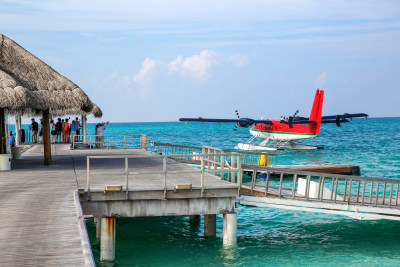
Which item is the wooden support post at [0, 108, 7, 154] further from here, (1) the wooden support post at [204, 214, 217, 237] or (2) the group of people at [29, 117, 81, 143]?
(2) the group of people at [29, 117, 81, 143]

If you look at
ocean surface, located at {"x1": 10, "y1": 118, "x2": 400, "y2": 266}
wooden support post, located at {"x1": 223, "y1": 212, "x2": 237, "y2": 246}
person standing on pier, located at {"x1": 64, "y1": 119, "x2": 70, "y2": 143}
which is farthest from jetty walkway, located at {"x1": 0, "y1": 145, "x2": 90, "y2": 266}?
person standing on pier, located at {"x1": 64, "y1": 119, "x2": 70, "y2": 143}

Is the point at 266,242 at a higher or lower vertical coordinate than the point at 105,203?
lower

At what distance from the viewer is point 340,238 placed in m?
16.8

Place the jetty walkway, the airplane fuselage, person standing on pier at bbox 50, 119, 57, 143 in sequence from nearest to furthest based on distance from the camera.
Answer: the jetty walkway → person standing on pier at bbox 50, 119, 57, 143 → the airplane fuselage

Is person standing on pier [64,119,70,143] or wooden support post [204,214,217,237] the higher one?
person standing on pier [64,119,70,143]

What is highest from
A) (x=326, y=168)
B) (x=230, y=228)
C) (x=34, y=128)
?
(x=34, y=128)

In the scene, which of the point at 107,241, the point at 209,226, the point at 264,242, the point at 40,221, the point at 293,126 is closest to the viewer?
the point at 40,221

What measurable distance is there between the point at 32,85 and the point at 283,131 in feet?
159

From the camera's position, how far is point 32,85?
61.2ft

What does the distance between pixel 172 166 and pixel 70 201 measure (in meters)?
7.26

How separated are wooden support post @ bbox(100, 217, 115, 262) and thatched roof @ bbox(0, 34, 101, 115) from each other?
22.0ft

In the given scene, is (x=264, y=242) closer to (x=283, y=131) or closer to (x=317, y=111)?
→ (x=317, y=111)

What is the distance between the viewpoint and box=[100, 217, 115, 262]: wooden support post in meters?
12.4

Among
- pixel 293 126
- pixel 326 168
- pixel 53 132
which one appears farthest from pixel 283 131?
pixel 53 132
